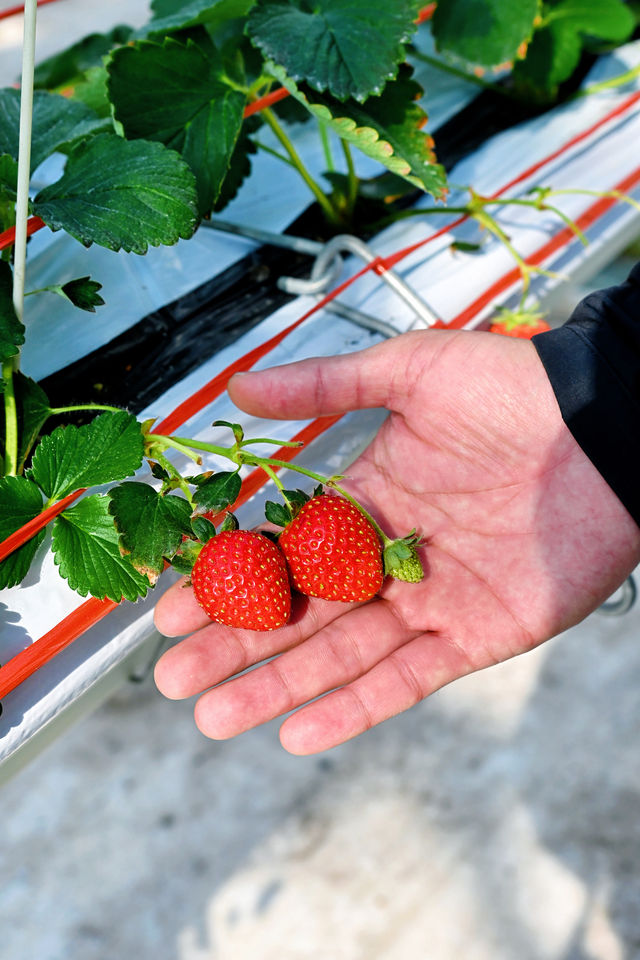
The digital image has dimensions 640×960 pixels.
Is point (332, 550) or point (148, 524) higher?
point (148, 524)

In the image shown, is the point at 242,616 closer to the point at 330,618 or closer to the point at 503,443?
the point at 330,618

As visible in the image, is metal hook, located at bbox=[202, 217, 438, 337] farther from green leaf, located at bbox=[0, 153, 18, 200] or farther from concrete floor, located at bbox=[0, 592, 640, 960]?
concrete floor, located at bbox=[0, 592, 640, 960]

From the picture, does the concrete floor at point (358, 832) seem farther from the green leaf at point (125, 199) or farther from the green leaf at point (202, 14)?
the green leaf at point (202, 14)

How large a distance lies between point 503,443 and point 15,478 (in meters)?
0.56

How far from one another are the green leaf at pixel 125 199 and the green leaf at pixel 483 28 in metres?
0.67

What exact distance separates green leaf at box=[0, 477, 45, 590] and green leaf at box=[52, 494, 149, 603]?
0.10 feet

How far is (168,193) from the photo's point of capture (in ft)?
2.78

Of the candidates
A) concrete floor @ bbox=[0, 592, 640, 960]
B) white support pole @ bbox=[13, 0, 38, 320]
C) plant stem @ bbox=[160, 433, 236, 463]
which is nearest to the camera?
white support pole @ bbox=[13, 0, 38, 320]

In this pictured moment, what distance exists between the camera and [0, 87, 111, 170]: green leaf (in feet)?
3.13

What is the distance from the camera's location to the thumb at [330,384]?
0.91 metres

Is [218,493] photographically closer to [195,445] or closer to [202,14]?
[195,445]

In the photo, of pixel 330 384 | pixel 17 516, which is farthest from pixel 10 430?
pixel 330 384

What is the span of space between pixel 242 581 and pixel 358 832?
93cm

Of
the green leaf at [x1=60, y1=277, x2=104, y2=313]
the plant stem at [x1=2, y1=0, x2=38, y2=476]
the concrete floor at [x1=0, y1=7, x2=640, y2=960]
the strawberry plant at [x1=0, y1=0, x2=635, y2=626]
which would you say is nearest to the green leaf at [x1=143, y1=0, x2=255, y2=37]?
the strawberry plant at [x1=0, y1=0, x2=635, y2=626]
